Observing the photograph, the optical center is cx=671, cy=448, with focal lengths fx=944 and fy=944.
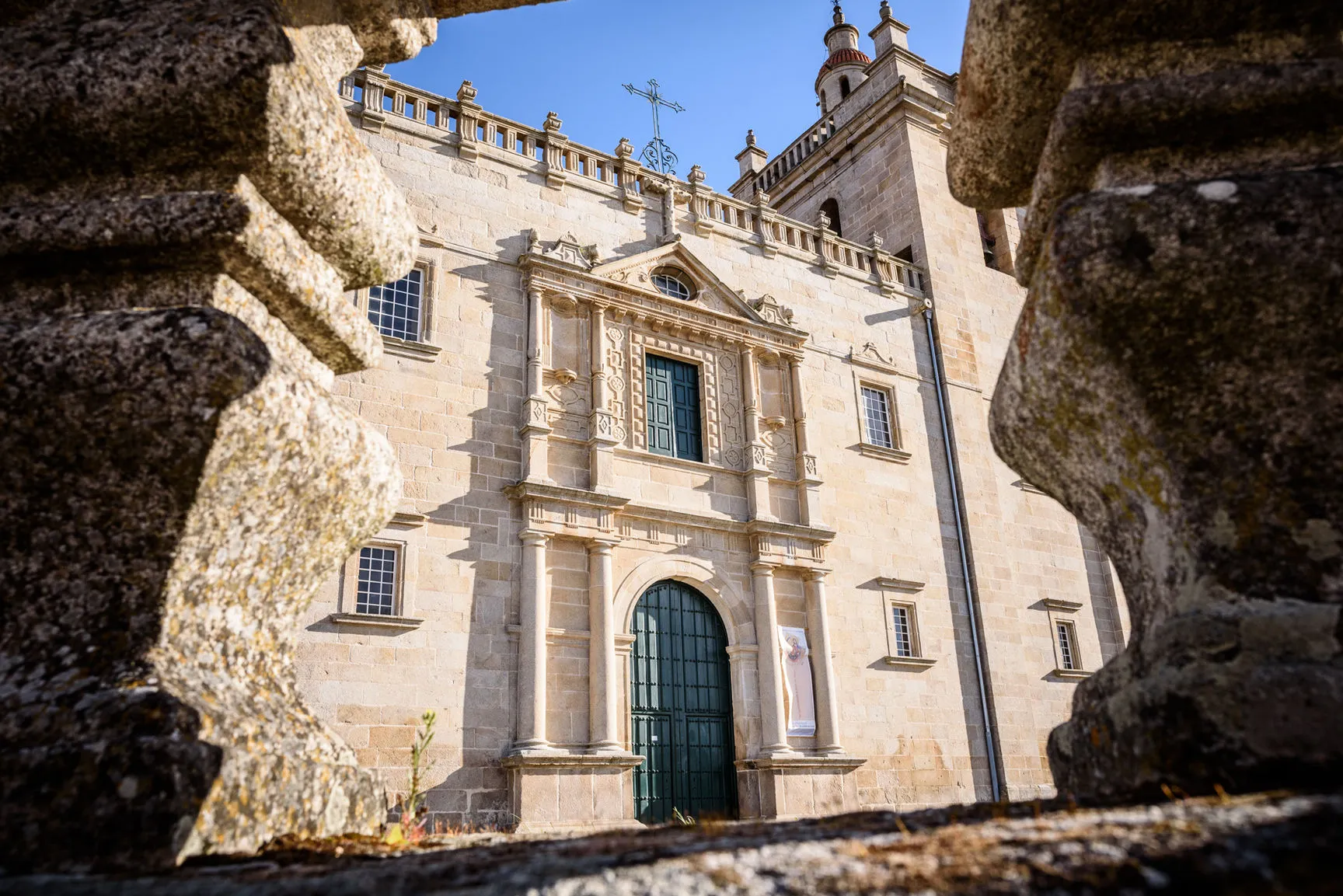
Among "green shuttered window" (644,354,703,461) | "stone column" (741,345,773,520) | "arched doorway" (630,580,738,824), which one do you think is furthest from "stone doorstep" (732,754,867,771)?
"green shuttered window" (644,354,703,461)

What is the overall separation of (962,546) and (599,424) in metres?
7.10

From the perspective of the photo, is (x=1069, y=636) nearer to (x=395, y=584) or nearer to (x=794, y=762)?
(x=794, y=762)

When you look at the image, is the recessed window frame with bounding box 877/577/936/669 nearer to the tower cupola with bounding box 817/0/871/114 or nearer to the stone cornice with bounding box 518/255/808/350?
the stone cornice with bounding box 518/255/808/350

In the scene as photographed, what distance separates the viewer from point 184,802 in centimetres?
169

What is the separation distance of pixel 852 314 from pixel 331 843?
16060 mm

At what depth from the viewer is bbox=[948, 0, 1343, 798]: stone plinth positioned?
5.66ft

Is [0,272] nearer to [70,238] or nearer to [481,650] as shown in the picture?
[70,238]

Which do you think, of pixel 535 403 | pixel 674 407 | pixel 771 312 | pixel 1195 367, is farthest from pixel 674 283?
pixel 1195 367

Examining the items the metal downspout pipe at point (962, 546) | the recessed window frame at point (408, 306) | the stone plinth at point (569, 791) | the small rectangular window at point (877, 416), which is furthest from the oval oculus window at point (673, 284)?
the stone plinth at point (569, 791)

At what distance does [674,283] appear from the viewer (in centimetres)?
1552

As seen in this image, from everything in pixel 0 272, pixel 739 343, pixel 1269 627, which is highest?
pixel 739 343

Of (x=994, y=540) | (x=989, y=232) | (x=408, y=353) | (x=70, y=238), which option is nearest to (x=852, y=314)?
(x=994, y=540)

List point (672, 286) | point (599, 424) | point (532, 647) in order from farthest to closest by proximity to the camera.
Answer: point (672, 286)
point (599, 424)
point (532, 647)

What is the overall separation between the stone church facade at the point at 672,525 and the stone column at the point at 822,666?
4 centimetres
